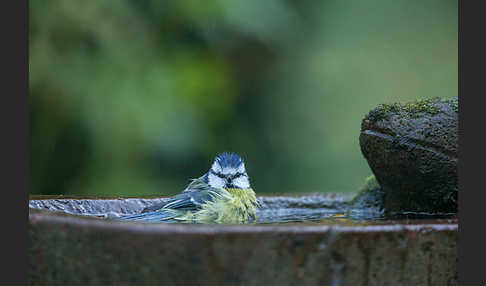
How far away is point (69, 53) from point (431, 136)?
98.3 inches

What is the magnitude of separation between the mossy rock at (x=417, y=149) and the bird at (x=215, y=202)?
741mm

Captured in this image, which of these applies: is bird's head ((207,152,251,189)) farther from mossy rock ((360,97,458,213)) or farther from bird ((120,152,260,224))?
mossy rock ((360,97,458,213))

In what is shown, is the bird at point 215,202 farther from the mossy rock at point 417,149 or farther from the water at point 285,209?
the mossy rock at point 417,149

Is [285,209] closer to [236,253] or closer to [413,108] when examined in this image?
[413,108]

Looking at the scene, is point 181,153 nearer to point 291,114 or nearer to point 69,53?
point 69,53

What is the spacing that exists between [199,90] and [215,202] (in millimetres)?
1492

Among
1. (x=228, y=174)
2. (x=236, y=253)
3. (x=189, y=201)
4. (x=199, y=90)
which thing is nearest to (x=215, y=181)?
(x=228, y=174)

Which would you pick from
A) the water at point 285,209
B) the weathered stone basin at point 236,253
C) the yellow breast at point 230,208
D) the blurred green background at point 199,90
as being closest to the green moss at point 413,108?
the water at point 285,209

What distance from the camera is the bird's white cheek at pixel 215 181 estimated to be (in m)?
2.92

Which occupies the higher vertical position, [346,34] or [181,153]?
[346,34]

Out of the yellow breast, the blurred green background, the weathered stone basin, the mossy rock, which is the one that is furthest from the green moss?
the blurred green background

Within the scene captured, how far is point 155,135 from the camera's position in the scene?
3725 millimetres

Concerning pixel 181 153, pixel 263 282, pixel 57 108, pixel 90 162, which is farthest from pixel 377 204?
pixel 57 108

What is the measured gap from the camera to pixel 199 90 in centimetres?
384
